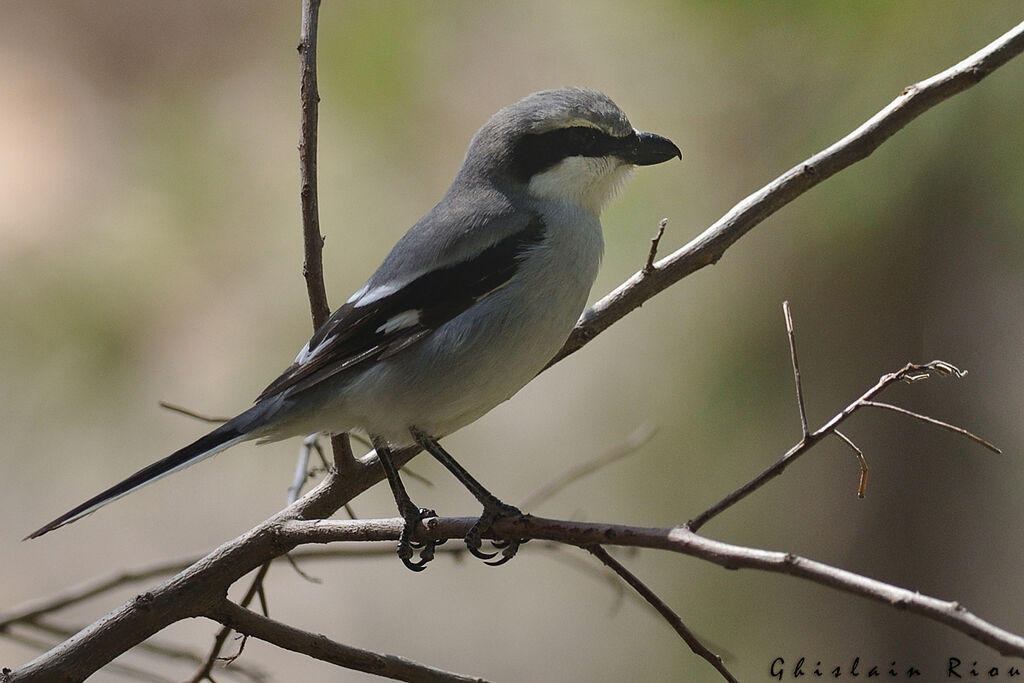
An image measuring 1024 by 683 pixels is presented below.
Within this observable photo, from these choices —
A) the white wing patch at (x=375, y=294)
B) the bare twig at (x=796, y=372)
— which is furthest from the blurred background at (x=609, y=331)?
the bare twig at (x=796, y=372)

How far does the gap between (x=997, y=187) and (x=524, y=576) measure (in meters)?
1.87

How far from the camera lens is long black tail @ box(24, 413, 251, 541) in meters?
1.59

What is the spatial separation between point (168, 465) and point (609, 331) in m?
1.75

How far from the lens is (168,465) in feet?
5.63

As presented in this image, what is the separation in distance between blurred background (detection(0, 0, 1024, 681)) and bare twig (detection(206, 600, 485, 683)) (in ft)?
4.29

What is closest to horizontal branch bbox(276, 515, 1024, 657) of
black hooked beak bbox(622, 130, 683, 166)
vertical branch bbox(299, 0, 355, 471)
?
vertical branch bbox(299, 0, 355, 471)

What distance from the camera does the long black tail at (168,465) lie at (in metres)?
1.59

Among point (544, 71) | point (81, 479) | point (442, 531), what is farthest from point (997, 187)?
point (81, 479)

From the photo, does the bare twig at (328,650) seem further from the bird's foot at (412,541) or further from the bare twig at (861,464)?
the bare twig at (861,464)

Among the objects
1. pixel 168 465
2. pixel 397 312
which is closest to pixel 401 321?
pixel 397 312

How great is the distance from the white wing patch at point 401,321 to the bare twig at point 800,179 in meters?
0.33

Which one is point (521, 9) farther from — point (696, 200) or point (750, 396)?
point (750, 396)

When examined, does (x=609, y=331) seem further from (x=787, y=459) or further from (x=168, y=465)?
(x=787, y=459)

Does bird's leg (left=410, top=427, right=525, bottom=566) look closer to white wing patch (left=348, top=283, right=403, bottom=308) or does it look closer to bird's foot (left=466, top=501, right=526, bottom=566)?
bird's foot (left=466, top=501, right=526, bottom=566)
